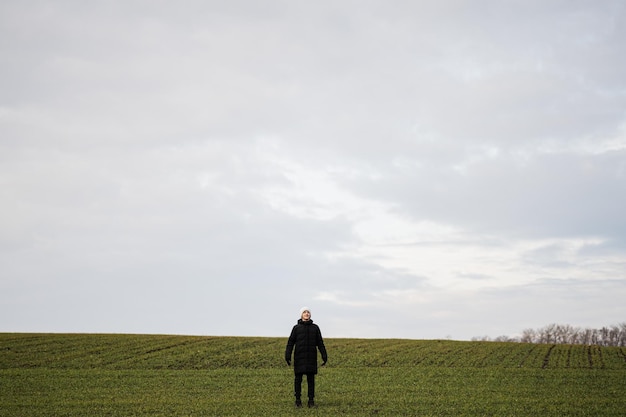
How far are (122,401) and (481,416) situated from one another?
12.4 meters

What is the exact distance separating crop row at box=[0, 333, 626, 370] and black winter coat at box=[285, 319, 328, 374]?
58.9 ft

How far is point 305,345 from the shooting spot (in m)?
19.4

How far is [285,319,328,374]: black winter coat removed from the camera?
19.2m

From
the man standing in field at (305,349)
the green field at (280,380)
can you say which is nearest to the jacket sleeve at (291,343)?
the man standing in field at (305,349)

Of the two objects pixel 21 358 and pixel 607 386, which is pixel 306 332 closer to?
pixel 607 386

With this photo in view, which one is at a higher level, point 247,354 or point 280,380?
point 247,354

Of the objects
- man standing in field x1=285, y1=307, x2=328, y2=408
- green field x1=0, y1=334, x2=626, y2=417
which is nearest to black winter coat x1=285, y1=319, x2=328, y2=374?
man standing in field x1=285, y1=307, x2=328, y2=408

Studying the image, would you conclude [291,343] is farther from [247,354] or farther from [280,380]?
[247,354]

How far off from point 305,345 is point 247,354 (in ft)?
78.6

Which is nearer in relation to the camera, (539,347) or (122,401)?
(122,401)

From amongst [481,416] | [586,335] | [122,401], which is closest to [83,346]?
[122,401]

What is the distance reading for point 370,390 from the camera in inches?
965

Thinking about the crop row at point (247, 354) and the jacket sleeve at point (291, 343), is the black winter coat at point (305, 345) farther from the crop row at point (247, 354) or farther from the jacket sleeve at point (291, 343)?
the crop row at point (247, 354)

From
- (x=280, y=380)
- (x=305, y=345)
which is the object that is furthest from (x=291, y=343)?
(x=280, y=380)
